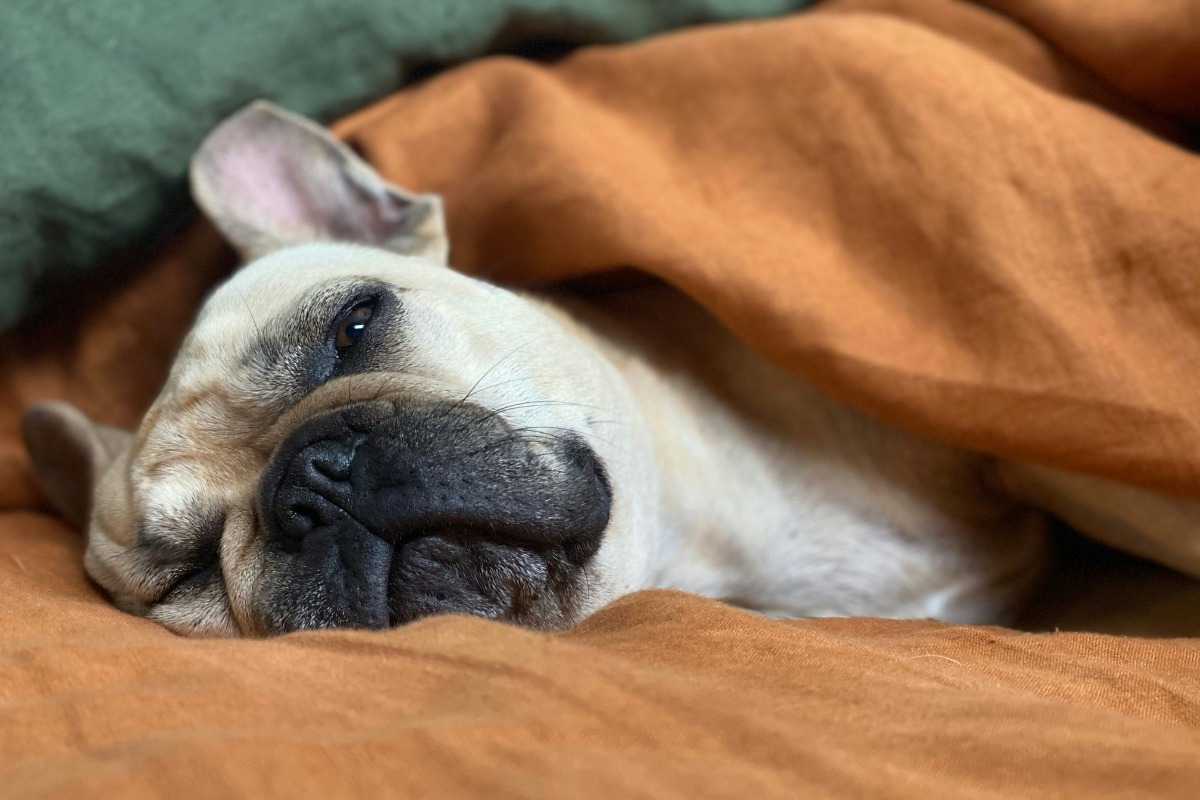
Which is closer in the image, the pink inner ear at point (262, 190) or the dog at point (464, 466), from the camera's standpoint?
the dog at point (464, 466)

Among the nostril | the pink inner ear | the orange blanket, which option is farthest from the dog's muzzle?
the pink inner ear

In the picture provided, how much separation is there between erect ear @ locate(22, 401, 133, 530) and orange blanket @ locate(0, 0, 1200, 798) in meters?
0.07

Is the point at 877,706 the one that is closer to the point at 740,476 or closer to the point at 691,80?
the point at 740,476

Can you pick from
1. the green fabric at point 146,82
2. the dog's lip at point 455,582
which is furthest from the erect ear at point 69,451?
the dog's lip at point 455,582

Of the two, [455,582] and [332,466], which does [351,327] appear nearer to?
[332,466]

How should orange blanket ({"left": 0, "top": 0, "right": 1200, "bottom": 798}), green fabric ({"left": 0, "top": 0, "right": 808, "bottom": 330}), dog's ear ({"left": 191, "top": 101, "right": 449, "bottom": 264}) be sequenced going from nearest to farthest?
orange blanket ({"left": 0, "top": 0, "right": 1200, "bottom": 798}), green fabric ({"left": 0, "top": 0, "right": 808, "bottom": 330}), dog's ear ({"left": 191, "top": 101, "right": 449, "bottom": 264})

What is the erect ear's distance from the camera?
1.63 meters

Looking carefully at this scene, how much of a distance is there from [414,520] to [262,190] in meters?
1.06

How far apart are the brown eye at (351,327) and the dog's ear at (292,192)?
420mm

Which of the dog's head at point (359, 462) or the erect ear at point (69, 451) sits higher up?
the dog's head at point (359, 462)

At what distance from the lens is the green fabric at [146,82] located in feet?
5.31

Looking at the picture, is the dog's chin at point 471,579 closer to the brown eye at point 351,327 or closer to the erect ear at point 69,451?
the brown eye at point 351,327

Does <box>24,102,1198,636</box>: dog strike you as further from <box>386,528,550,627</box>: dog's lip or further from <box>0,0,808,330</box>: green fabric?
<box>0,0,808,330</box>: green fabric

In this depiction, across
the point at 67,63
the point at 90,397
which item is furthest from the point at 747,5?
the point at 90,397
